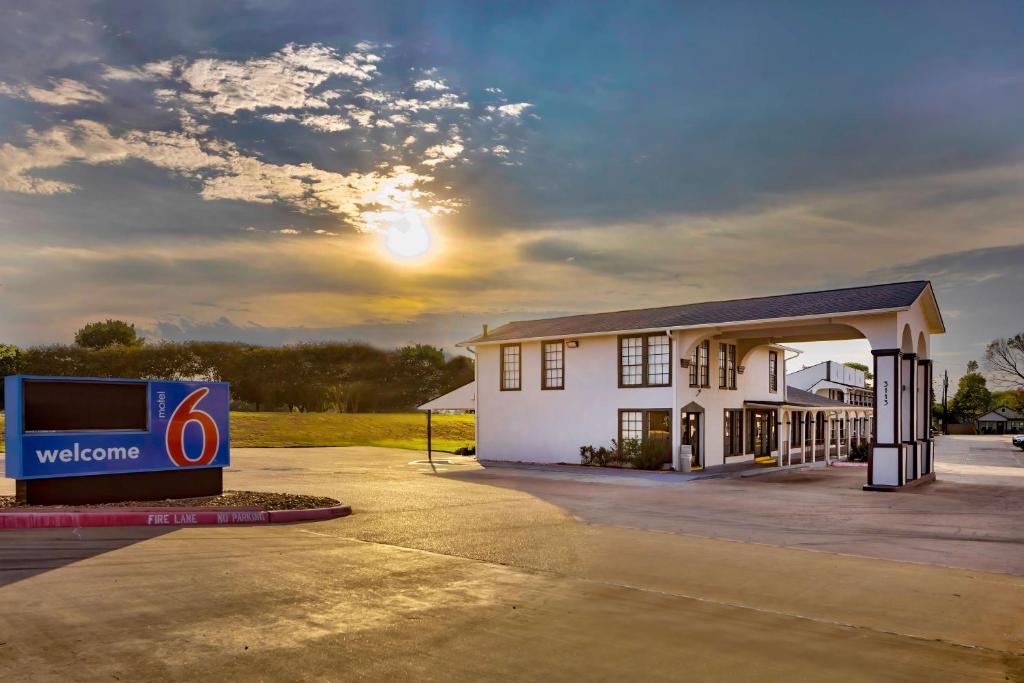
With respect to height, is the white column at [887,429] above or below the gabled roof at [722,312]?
below

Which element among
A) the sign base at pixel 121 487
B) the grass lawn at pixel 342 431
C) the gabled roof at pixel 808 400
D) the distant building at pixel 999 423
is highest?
the gabled roof at pixel 808 400

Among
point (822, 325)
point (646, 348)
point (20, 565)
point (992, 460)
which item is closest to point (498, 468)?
point (646, 348)

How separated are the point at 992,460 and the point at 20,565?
44.0 m

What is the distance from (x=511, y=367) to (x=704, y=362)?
312 inches

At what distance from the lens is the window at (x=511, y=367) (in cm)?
3231

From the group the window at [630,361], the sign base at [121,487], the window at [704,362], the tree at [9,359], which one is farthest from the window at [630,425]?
the tree at [9,359]

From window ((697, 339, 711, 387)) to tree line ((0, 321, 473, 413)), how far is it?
62.7 m

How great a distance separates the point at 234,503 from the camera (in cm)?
1536

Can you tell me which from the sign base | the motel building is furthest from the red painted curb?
the motel building

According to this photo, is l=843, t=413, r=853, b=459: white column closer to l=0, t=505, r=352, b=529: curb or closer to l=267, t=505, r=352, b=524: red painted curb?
l=267, t=505, r=352, b=524: red painted curb

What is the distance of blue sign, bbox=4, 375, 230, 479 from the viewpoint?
14.3m

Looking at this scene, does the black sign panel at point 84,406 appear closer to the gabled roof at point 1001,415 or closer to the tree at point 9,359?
the tree at point 9,359

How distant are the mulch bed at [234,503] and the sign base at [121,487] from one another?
27 centimetres

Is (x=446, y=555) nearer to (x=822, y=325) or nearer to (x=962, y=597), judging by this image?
(x=962, y=597)
